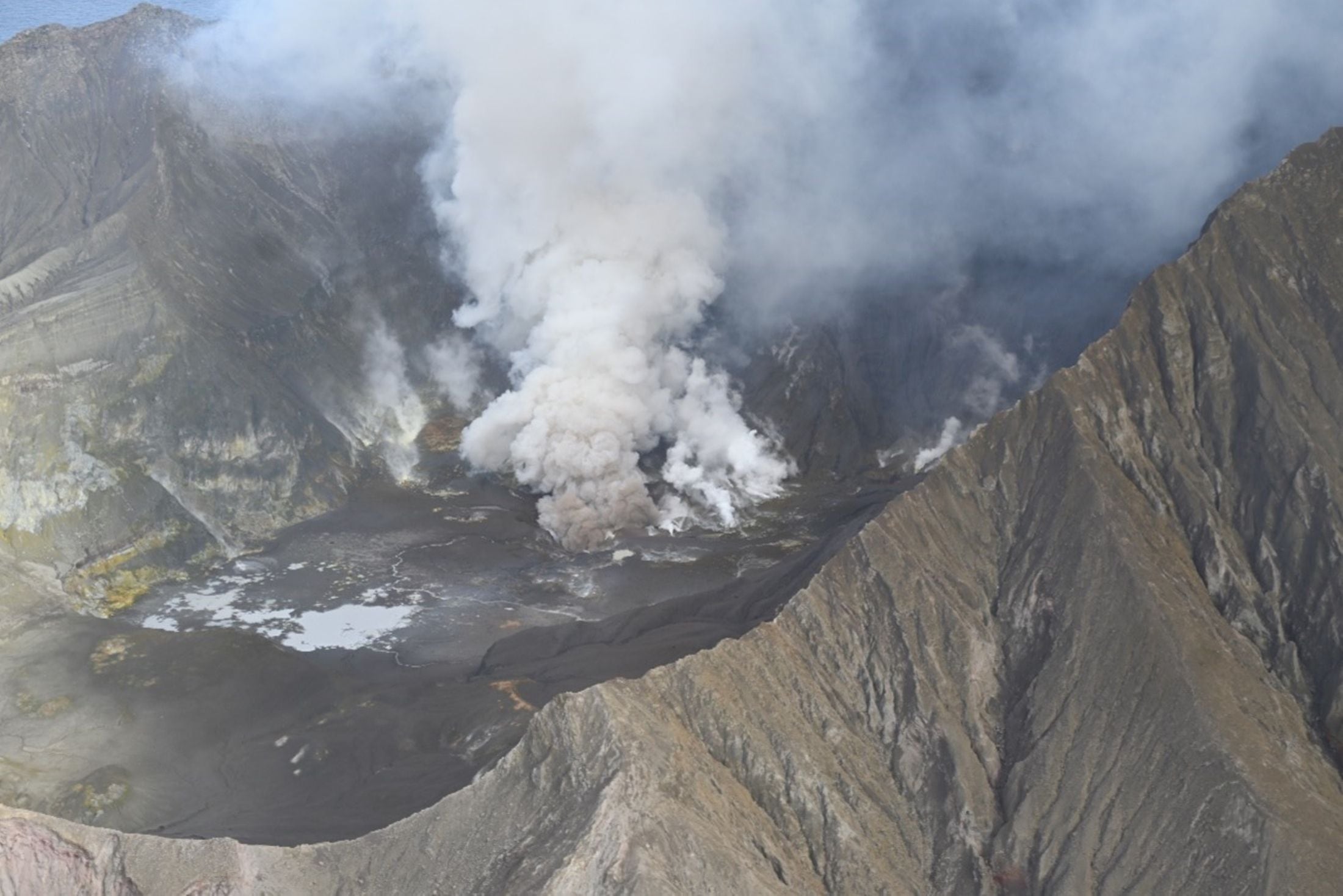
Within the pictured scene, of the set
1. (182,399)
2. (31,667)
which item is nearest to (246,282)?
(182,399)

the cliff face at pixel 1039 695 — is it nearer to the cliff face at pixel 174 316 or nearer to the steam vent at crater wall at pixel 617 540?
the steam vent at crater wall at pixel 617 540

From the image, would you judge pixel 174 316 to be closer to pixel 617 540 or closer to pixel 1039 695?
pixel 617 540

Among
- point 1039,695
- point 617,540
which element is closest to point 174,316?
point 617,540

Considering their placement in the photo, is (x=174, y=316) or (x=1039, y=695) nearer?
(x=1039, y=695)

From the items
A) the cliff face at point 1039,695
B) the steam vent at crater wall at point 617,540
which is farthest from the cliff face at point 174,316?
the cliff face at point 1039,695

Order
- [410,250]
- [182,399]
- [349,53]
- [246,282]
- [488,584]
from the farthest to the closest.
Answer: [349,53] < [410,250] < [246,282] < [182,399] < [488,584]

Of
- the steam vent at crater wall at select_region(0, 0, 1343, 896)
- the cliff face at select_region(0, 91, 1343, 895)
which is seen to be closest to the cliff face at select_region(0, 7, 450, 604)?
the steam vent at crater wall at select_region(0, 0, 1343, 896)

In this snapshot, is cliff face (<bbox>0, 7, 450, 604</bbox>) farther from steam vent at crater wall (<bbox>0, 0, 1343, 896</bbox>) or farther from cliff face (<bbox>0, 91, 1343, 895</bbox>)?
cliff face (<bbox>0, 91, 1343, 895</bbox>)

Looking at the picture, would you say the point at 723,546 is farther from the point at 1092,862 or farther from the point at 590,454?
the point at 1092,862
